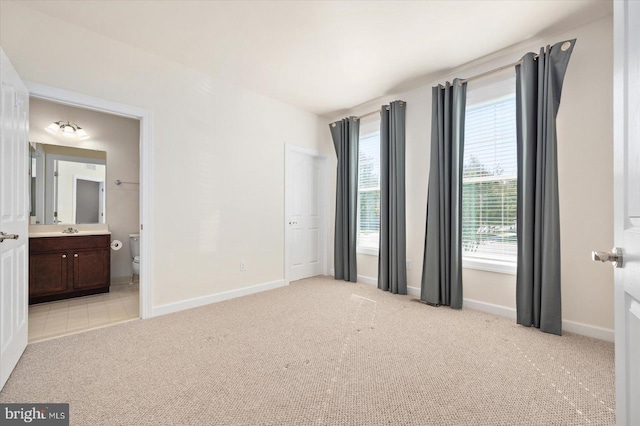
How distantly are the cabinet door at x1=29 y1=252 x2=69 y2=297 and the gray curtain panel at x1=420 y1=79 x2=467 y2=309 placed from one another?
4.38m

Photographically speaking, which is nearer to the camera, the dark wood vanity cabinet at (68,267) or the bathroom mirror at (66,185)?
the dark wood vanity cabinet at (68,267)

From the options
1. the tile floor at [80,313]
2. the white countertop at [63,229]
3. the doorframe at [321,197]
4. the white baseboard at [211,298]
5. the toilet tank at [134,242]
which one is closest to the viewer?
the tile floor at [80,313]

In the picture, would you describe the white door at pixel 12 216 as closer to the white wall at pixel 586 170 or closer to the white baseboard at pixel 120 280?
the white baseboard at pixel 120 280

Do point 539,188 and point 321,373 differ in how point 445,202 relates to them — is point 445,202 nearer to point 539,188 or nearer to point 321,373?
point 539,188

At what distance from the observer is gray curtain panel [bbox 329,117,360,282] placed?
4355mm

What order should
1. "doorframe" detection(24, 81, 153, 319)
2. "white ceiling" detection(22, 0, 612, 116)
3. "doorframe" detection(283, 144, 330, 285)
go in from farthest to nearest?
"doorframe" detection(283, 144, 330, 285) → "doorframe" detection(24, 81, 153, 319) → "white ceiling" detection(22, 0, 612, 116)

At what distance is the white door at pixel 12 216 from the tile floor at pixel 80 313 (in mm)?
481

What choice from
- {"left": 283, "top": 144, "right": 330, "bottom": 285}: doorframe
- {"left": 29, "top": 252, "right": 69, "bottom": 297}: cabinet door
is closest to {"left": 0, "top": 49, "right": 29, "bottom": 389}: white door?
{"left": 29, "top": 252, "right": 69, "bottom": 297}: cabinet door

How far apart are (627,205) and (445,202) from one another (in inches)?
99.8

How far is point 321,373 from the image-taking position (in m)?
1.85

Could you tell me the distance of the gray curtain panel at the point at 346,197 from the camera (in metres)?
4.36

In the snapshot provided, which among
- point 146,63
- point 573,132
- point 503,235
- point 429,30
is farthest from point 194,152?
point 573,132

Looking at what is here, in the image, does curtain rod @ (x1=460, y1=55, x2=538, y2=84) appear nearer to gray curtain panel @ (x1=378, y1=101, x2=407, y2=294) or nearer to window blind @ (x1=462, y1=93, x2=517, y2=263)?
window blind @ (x1=462, y1=93, x2=517, y2=263)

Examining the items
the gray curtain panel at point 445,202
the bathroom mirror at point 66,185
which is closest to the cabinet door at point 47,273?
the bathroom mirror at point 66,185
